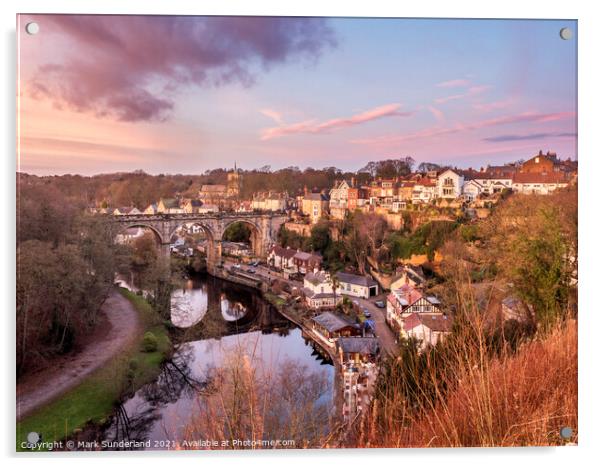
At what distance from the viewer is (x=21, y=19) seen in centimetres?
314

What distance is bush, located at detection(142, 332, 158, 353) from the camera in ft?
19.1

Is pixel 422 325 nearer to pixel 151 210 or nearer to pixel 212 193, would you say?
pixel 212 193

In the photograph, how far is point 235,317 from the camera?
340 inches

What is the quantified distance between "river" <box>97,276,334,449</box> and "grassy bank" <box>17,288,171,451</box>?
15cm

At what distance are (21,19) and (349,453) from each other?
3793mm

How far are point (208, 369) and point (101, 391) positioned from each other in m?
1.23

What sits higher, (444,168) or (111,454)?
(444,168)

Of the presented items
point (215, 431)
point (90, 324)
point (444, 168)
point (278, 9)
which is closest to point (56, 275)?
point (90, 324)

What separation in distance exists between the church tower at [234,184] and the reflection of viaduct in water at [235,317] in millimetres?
2197

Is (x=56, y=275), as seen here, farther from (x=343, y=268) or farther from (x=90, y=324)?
(x=343, y=268)

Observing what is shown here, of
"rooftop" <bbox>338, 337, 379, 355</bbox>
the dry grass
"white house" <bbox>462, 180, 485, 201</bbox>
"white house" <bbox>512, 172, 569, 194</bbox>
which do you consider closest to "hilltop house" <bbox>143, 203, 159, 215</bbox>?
"rooftop" <bbox>338, 337, 379, 355</bbox>

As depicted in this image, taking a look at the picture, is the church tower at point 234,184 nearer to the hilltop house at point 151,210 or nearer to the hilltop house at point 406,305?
the hilltop house at point 151,210

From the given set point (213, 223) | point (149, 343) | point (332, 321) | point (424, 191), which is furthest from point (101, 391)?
point (424, 191)

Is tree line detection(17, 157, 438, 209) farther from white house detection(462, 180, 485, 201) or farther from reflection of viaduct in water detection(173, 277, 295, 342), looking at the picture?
reflection of viaduct in water detection(173, 277, 295, 342)
